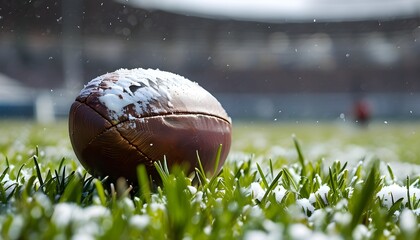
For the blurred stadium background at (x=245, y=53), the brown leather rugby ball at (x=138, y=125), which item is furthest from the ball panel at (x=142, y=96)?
the blurred stadium background at (x=245, y=53)

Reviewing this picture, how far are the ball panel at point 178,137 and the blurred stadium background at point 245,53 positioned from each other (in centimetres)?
2633

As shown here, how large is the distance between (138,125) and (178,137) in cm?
19

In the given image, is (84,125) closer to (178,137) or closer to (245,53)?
(178,137)

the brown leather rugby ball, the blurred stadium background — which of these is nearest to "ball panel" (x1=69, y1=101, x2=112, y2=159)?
the brown leather rugby ball

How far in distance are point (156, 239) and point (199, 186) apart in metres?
0.95

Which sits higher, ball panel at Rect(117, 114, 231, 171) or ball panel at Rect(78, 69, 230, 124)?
ball panel at Rect(78, 69, 230, 124)

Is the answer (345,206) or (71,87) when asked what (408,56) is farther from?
(345,206)

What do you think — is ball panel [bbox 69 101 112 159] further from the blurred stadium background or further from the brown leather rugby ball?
the blurred stadium background

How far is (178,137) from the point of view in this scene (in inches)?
87.7

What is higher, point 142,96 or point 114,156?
point 142,96

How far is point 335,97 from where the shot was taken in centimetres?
3381

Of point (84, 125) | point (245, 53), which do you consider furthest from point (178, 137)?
point (245, 53)

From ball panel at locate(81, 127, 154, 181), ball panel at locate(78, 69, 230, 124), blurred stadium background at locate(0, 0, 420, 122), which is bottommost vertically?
blurred stadium background at locate(0, 0, 420, 122)

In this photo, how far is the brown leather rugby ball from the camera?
213cm
